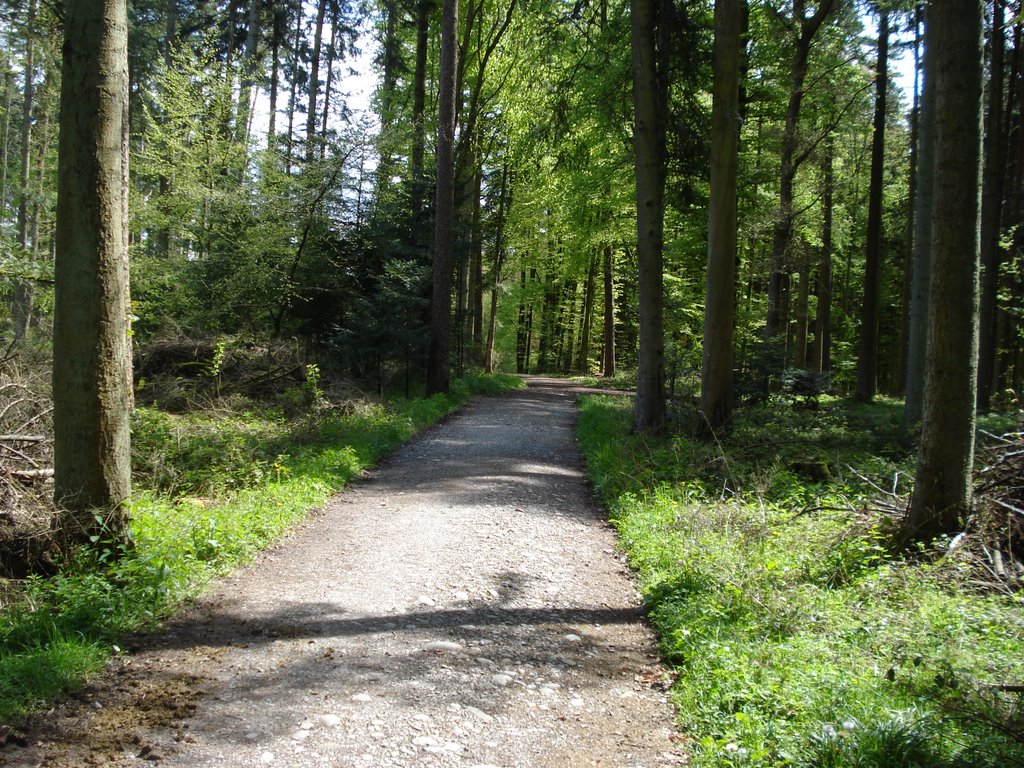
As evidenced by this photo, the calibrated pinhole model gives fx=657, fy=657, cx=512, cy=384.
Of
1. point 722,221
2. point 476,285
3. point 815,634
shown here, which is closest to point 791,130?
point 722,221

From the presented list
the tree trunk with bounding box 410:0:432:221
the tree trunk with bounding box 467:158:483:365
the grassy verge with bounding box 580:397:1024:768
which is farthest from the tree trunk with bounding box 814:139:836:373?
the grassy verge with bounding box 580:397:1024:768

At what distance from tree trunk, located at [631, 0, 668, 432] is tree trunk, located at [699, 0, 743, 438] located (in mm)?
903

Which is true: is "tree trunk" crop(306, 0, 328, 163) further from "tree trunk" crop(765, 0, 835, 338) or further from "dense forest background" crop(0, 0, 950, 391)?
"tree trunk" crop(765, 0, 835, 338)

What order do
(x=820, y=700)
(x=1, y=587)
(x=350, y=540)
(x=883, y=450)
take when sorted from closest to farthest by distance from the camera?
(x=820, y=700) < (x=1, y=587) < (x=350, y=540) < (x=883, y=450)

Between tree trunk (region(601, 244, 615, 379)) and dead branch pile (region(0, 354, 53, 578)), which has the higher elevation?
tree trunk (region(601, 244, 615, 379))

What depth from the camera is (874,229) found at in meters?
18.2

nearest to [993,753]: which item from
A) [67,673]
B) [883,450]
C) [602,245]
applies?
[67,673]

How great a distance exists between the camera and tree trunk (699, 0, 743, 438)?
10.5m

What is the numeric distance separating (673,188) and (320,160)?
832 centimetres

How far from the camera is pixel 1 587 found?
15.6 ft

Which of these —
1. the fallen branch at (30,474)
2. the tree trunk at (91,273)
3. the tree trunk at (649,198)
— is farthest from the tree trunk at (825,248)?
the fallen branch at (30,474)

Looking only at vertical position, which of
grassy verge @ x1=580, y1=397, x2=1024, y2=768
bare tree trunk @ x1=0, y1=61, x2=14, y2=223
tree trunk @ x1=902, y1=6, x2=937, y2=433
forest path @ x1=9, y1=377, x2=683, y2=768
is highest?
bare tree trunk @ x1=0, y1=61, x2=14, y2=223

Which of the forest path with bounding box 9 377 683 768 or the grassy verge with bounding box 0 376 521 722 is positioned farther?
the grassy verge with bounding box 0 376 521 722

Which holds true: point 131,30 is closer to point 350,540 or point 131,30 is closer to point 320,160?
point 320,160
